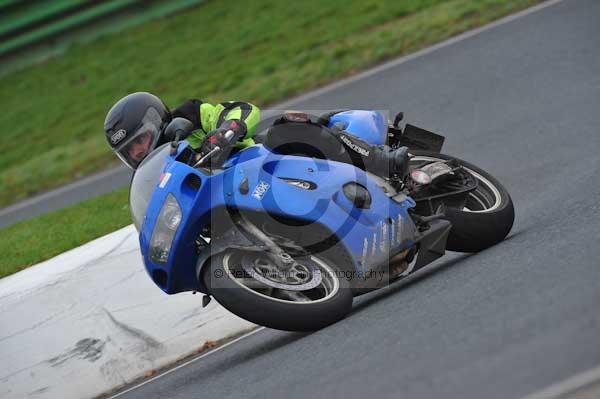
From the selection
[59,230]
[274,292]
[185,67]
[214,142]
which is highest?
[214,142]

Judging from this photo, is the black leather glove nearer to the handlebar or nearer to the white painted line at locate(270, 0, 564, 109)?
the handlebar

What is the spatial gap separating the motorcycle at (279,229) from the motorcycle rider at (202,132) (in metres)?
0.10

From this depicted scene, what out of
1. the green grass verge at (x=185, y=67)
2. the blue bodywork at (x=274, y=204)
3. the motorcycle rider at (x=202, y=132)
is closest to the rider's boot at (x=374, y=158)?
the motorcycle rider at (x=202, y=132)

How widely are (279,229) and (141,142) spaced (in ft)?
3.13

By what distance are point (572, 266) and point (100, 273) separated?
10.5ft

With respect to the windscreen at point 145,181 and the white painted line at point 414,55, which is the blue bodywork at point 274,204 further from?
the white painted line at point 414,55

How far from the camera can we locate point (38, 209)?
12.0 m

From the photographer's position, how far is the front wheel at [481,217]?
643 centimetres

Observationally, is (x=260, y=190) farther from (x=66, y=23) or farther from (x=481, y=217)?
(x=66, y=23)

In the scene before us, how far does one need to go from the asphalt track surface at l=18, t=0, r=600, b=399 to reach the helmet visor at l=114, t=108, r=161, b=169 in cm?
121

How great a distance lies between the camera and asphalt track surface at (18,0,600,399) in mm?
4281

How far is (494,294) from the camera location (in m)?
5.09

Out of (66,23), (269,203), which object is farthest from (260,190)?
(66,23)

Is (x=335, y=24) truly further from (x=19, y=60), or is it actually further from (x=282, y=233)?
(x=282, y=233)
